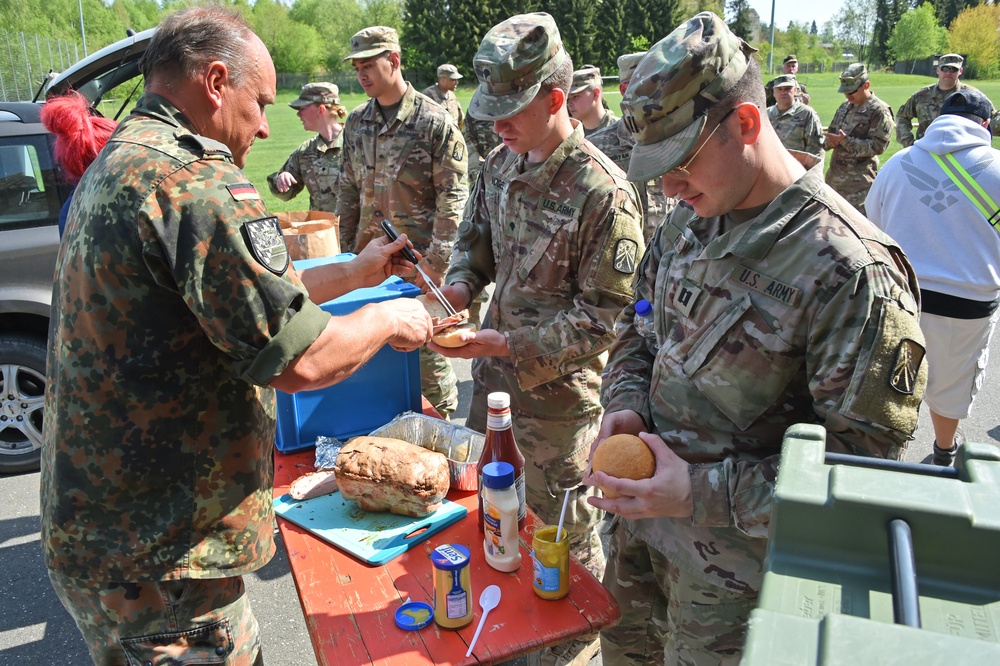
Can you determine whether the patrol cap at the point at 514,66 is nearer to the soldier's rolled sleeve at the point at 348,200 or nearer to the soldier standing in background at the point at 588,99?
the soldier's rolled sleeve at the point at 348,200

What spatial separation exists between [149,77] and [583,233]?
64.7 inches

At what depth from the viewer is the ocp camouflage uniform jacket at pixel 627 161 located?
21.1 feet

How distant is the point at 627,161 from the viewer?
253 inches

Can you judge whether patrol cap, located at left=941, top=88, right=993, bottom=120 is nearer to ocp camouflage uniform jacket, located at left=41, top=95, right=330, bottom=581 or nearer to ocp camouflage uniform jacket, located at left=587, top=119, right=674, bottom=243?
ocp camouflage uniform jacket, located at left=587, top=119, right=674, bottom=243

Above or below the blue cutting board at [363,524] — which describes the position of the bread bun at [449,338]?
above

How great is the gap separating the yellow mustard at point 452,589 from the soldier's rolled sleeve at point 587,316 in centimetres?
125

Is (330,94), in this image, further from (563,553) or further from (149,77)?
(563,553)

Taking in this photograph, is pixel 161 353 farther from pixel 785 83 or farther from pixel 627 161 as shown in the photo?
pixel 785 83

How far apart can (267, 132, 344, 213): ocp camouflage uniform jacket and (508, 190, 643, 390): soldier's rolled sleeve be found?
16.0ft

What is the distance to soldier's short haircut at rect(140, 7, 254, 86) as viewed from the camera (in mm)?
1951

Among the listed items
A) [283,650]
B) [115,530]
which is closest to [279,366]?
[115,530]

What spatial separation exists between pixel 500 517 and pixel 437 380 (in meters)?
3.08

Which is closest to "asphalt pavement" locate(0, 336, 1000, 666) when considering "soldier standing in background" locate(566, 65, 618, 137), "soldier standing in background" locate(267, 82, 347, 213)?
"soldier standing in background" locate(267, 82, 347, 213)

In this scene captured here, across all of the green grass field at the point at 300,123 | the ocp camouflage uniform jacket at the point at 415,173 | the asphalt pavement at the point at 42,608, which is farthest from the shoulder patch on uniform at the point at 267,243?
the green grass field at the point at 300,123
